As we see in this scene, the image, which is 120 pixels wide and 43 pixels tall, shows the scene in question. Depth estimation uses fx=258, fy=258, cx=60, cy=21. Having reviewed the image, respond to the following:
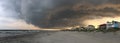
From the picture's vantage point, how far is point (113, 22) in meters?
131

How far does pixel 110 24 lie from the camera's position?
13562 cm

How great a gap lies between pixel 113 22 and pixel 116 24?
1848 mm

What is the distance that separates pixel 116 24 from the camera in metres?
130

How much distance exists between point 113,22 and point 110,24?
5023mm

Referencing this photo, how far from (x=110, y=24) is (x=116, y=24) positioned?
5945 millimetres
